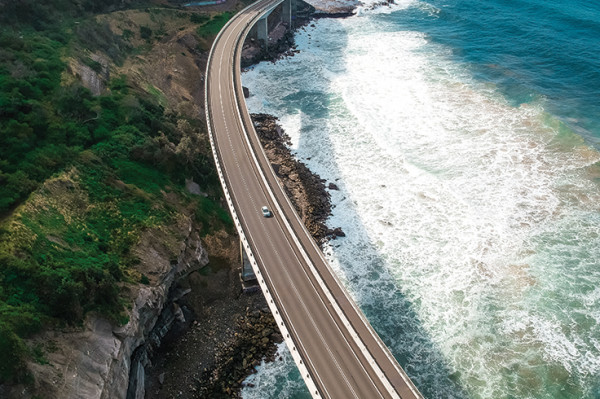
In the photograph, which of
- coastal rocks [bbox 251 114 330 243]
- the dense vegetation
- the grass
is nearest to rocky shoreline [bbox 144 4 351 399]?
coastal rocks [bbox 251 114 330 243]

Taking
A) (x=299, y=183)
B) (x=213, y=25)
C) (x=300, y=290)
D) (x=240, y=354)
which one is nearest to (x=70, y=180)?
(x=240, y=354)

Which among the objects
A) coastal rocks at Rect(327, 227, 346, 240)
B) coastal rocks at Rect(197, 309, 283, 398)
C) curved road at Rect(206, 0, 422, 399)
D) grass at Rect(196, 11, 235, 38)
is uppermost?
grass at Rect(196, 11, 235, 38)

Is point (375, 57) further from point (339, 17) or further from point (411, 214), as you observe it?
point (411, 214)

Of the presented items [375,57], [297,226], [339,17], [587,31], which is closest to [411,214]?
[297,226]

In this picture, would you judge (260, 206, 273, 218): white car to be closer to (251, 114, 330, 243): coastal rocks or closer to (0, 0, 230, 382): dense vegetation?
(0, 0, 230, 382): dense vegetation

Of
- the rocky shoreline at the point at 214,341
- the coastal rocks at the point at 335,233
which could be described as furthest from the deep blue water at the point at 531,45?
the rocky shoreline at the point at 214,341
